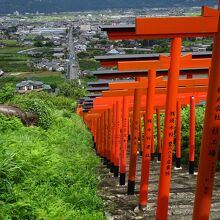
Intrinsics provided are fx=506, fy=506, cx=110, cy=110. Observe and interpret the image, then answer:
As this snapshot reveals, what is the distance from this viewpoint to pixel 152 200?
13133 mm

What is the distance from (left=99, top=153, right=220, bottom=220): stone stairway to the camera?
38.2ft

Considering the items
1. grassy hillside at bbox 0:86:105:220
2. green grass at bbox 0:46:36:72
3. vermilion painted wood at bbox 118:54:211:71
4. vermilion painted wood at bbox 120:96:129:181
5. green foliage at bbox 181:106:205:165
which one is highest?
vermilion painted wood at bbox 118:54:211:71

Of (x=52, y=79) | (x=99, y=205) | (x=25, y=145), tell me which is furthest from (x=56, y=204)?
(x=52, y=79)

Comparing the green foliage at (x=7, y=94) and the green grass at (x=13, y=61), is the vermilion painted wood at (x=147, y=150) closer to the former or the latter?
the green foliage at (x=7, y=94)

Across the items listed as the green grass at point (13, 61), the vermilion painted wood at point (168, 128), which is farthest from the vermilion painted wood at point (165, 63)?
the green grass at point (13, 61)

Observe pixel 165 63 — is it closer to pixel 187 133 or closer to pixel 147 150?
pixel 147 150

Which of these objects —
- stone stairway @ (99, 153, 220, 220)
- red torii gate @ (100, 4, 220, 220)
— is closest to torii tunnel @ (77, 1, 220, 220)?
red torii gate @ (100, 4, 220, 220)

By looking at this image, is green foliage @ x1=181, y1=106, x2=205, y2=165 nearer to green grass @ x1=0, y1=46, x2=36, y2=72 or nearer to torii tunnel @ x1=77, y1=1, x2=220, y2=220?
torii tunnel @ x1=77, y1=1, x2=220, y2=220

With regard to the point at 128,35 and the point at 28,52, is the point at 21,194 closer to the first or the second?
the point at 128,35

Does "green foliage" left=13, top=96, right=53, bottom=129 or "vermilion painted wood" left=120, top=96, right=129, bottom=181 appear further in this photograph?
"green foliage" left=13, top=96, right=53, bottom=129

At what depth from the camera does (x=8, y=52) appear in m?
126

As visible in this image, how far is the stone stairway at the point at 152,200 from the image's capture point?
11648 millimetres

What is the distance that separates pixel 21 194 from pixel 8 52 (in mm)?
121315

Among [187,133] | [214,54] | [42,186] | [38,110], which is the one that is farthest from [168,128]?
[187,133]
